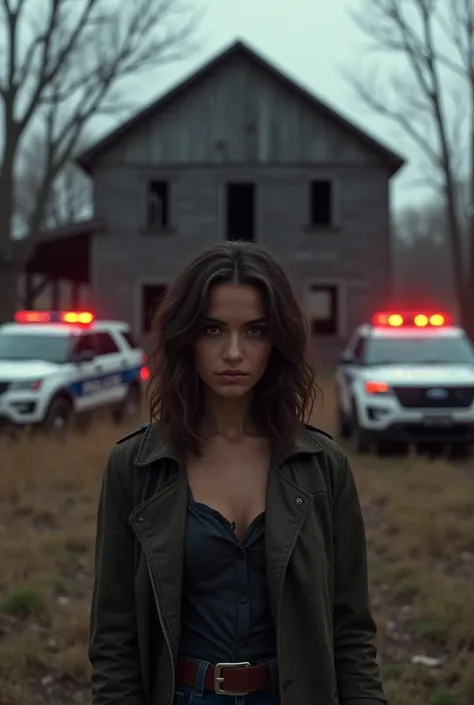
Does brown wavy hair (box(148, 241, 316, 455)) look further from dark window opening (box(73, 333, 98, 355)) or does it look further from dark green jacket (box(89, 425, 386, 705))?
dark window opening (box(73, 333, 98, 355))

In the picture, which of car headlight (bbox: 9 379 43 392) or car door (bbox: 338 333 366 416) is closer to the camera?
car headlight (bbox: 9 379 43 392)

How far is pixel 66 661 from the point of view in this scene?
4355 mm

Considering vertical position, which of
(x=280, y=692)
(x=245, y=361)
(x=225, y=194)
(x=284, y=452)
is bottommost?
(x=280, y=692)

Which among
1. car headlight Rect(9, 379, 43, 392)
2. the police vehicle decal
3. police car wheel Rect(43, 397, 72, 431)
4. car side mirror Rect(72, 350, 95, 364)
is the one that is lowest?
police car wheel Rect(43, 397, 72, 431)

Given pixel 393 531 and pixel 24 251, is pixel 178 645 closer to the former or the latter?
pixel 393 531

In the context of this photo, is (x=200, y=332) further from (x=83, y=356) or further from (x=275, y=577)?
(x=83, y=356)

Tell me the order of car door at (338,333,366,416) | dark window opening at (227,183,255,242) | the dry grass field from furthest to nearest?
dark window opening at (227,183,255,242) < car door at (338,333,366,416) < the dry grass field

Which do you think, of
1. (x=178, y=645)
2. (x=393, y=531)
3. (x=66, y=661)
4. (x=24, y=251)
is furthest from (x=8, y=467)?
A: (x=24, y=251)

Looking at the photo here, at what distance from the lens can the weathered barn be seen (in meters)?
24.0

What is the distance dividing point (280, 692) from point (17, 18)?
2142 cm

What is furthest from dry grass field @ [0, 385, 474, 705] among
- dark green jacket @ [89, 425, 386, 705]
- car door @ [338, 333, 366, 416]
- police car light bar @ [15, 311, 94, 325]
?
police car light bar @ [15, 311, 94, 325]

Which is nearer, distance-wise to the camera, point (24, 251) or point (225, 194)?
point (24, 251)

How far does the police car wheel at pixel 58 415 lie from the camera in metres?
11.2

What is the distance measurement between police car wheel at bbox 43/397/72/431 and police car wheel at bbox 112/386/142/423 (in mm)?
1947
